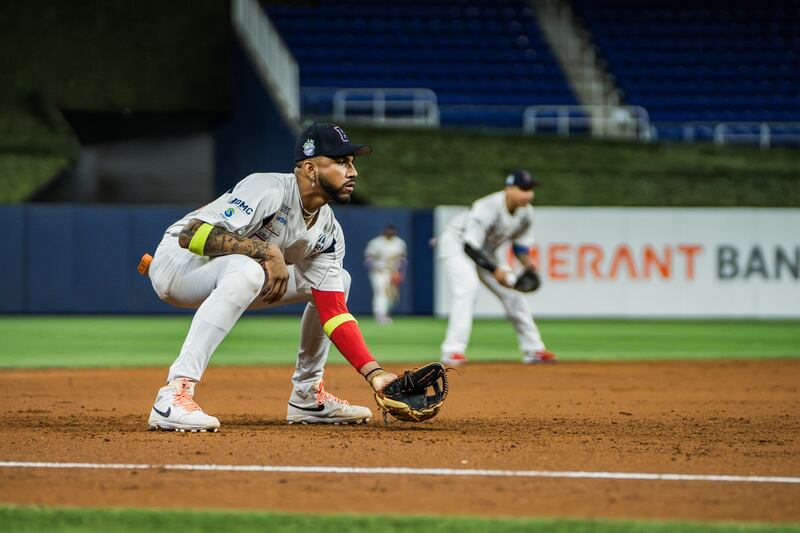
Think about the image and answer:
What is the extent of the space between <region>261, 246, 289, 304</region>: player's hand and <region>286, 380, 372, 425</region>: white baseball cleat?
0.95 m

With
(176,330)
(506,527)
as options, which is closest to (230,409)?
(506,527)

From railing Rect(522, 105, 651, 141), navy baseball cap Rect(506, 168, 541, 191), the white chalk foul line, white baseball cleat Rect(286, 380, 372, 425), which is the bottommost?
white baseball cleat Rect(286, 380, 372, 425)

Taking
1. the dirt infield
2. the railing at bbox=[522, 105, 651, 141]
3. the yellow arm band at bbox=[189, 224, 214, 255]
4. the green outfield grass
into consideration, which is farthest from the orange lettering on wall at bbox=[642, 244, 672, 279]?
the yellow arm band at bbox=[189, 224, 214, 255]

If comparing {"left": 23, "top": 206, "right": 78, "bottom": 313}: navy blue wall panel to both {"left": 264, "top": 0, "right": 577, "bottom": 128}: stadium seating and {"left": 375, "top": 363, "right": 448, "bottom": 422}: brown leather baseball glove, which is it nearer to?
{"left": 264, "top": 0, "right": 577, "bottom": 128}: stadium seating

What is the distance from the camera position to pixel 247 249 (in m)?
5.85

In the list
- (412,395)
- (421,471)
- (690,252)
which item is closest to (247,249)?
(412,395)

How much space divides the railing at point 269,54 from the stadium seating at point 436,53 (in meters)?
0.39

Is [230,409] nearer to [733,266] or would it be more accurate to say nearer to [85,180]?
[733,266]

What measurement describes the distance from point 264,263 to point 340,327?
63cm

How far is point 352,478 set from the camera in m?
4.68

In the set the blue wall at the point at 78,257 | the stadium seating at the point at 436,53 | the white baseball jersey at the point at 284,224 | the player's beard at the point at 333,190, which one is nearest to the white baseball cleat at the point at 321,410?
the white baseball jersey at the point at 284,224

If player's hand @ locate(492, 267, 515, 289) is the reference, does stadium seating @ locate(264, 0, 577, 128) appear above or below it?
above

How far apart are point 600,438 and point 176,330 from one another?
39.2 feet

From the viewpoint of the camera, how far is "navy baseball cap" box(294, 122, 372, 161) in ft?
19.7
